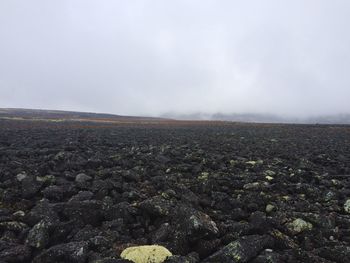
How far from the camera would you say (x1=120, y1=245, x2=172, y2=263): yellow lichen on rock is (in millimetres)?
4641

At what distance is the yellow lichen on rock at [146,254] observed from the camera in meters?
4.64

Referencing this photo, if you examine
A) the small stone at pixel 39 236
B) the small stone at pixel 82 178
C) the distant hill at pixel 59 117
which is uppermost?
the small stone at pixel 82 178

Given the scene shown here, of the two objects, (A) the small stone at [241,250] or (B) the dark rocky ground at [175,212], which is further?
(B) the dark rocky ground at [175,212]

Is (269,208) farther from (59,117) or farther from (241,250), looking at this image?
(59,117)

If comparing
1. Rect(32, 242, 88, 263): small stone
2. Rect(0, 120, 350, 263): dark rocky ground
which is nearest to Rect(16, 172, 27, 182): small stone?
Rect(0, 120, 350, 263): dark rocky ground

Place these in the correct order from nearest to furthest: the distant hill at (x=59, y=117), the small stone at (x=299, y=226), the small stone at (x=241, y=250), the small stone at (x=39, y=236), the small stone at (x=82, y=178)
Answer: the small stone at (x=241, y=250), the small stone at (x=39, y=236), the small stone at (x=299, y=226), the small stone at (x=82, y=178), the distant hill at (x=59, y=117)

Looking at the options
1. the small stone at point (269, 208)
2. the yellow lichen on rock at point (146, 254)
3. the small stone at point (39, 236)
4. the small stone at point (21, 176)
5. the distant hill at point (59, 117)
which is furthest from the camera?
the distant hill at point (59, 117)

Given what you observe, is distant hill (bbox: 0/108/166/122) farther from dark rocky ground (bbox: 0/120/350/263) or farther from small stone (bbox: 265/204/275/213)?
small stone (bbox: 265/204/275/213)

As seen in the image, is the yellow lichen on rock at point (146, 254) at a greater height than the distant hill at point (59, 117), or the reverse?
the yellow lichen on rock at point (146, 254)

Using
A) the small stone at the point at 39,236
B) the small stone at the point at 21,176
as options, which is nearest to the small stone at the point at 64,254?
the small stone at the point at 39,236

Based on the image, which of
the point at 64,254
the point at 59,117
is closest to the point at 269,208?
the point at 64,254

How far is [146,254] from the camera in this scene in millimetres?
4703

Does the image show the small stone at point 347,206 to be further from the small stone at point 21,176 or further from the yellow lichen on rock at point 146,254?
the small stone at point 21,176

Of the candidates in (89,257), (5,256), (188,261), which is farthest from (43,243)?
(188,261)
